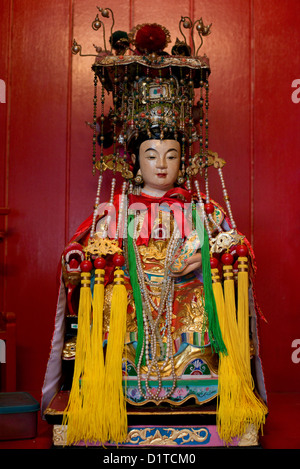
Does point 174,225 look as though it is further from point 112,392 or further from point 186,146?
point 112,392

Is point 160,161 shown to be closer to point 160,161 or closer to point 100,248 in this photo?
point 160,161

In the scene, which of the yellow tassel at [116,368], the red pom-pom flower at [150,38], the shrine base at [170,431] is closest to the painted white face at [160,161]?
the red pom-pom flower at [150,38]

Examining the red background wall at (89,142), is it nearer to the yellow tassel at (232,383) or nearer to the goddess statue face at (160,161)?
the goddess statue face at (160,161)

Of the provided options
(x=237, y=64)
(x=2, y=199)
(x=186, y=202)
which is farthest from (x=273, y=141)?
(x=2, y=199)

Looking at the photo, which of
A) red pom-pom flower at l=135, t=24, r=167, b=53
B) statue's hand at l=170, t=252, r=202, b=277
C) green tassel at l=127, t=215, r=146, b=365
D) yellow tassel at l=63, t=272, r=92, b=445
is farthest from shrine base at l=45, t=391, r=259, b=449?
red pom-pom flower at l=135, t=24, r=167, b=53

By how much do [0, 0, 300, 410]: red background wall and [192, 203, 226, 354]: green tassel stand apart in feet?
3.19

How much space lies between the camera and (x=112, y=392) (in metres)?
A: 2.18

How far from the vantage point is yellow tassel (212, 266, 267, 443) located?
216 cm

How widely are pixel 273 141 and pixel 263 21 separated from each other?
750 millimetres

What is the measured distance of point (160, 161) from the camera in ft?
8.80

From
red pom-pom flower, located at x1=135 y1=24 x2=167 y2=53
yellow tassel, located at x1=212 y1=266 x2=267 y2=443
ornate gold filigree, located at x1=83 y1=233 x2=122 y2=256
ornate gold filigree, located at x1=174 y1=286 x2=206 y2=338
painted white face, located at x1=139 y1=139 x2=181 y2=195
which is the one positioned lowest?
yellow tassel, located at x1=212 y1=266 x2=267 y2=443

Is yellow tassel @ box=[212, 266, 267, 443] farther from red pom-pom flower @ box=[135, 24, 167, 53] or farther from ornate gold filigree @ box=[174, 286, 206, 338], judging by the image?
red pom-pom flower @ box=[135, 24, 167, 53]

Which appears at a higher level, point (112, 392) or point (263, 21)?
point (263, 21)

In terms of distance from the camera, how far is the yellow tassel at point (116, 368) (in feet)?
7.06
